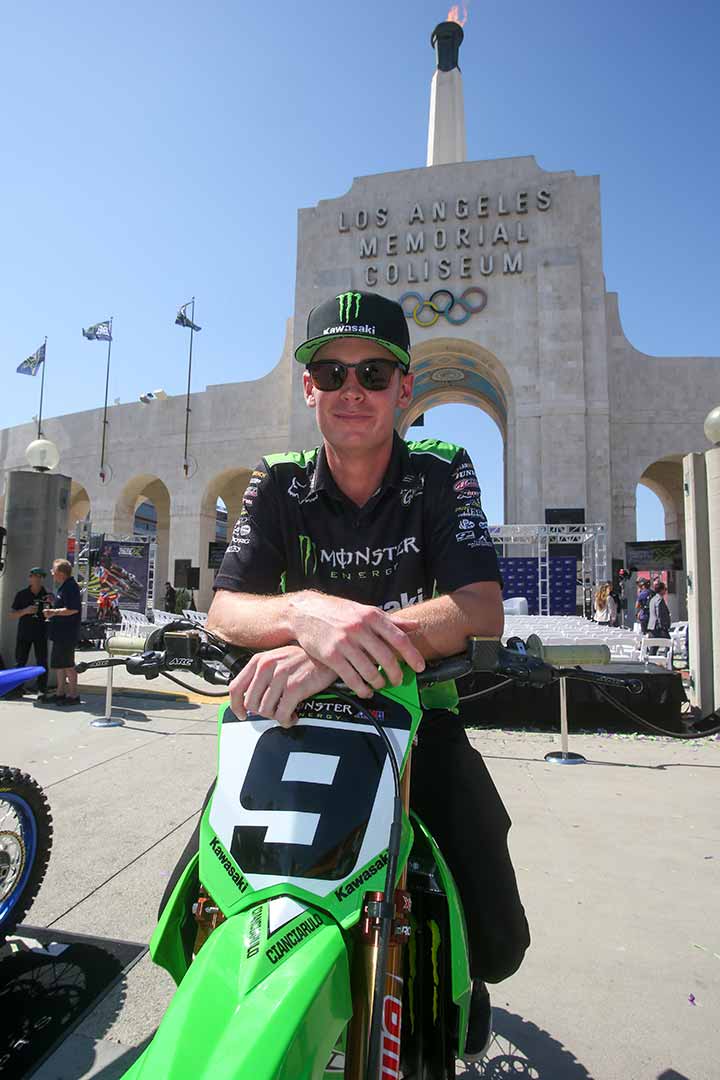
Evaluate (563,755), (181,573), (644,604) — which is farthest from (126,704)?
(181,573)

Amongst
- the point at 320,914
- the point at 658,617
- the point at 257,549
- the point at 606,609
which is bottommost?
the point at 320,914

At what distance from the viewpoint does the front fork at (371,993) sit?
966mm

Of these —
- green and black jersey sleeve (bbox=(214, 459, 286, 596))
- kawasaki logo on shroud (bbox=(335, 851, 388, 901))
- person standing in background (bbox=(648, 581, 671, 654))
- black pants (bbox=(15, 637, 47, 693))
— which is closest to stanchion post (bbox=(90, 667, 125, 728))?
black pants (bbox=(15, 637, 47, 693))

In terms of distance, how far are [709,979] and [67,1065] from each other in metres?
2.33

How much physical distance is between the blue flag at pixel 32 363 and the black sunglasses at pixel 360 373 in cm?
3354

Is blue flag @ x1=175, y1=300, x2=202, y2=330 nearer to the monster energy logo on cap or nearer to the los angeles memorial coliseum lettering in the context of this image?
the los angeles memorial coliseum lettering

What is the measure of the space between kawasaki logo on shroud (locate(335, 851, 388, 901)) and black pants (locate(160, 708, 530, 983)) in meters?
0.48

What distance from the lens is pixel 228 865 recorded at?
1109 mm

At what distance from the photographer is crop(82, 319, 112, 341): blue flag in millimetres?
29422

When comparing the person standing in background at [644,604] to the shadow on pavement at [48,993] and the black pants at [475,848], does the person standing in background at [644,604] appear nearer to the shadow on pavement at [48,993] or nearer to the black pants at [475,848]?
the shadow on pavement at [48,993]

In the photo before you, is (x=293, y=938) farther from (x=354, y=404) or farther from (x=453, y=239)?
(x=453, y=239)

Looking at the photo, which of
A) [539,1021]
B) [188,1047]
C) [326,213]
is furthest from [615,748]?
[326,213]

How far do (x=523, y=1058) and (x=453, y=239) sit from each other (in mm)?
27719

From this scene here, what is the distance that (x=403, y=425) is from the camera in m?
29.6
